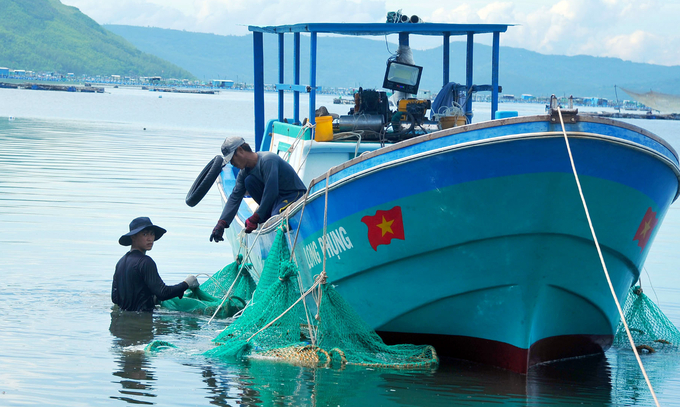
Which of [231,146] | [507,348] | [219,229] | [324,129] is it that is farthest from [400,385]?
[324,129]

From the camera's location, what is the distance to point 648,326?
8.41 meters

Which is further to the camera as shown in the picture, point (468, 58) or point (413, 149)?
point (468, 58)

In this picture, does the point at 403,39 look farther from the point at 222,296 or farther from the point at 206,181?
the point at 222,296

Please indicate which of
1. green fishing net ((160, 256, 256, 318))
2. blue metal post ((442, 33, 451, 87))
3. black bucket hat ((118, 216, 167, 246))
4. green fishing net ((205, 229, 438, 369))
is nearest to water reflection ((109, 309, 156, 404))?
green fishing net ((160, 256, 256, 318))

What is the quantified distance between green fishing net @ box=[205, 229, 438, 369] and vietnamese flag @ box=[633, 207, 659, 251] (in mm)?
1909

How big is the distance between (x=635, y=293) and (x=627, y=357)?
0.62 metres

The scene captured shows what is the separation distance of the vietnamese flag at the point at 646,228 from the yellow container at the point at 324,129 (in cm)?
361

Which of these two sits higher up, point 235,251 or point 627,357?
point 235,251

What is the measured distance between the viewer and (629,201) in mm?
6402

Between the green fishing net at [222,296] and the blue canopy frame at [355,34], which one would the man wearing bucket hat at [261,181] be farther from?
the blue canopy frame at [355,34]

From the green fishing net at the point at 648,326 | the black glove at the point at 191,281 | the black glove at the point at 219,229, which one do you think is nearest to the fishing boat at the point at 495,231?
the green fishing net at the point at 648,326

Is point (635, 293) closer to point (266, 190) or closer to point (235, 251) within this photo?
point (266, 190)

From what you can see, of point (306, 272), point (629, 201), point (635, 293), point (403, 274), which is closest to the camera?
point (629, 201)

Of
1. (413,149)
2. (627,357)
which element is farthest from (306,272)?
(627,357)
